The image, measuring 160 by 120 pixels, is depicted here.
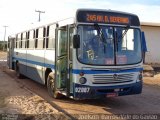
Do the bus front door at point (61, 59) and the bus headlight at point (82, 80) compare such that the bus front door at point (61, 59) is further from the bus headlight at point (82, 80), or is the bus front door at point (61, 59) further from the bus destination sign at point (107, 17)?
the bus destination sign at point (107, 17)

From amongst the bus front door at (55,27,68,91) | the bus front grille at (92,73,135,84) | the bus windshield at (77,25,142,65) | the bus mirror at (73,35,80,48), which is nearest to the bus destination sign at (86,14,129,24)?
the bus windshield at (77,25,142,65)

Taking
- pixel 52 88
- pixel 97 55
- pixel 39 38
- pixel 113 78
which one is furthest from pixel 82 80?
pixel 39 38

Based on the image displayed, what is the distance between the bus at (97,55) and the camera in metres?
10.9

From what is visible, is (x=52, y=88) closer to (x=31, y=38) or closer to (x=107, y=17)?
(x=107, y=17)

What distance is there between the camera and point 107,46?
1112 centimetres

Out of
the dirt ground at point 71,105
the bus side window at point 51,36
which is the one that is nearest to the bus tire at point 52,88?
the dirt ground at point 71,105

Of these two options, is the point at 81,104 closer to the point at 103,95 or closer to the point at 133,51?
the point at 103,95

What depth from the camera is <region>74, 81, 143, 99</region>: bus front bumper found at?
1084 centimetres

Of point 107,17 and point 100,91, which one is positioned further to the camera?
point 107,17

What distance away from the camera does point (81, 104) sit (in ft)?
40.0

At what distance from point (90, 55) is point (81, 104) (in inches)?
82.1

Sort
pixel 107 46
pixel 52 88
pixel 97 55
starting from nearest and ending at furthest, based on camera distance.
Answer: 1. pixel 97 55
2. pixel 107 46
3. pixel 52 88

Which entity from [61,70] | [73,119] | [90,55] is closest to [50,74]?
[61,70]

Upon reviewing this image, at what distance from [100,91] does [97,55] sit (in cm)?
110
